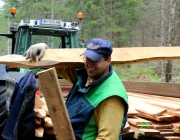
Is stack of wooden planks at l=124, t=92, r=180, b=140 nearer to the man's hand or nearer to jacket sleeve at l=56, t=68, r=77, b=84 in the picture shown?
jacket sleeve at l=56, t=68, r=77, b=84

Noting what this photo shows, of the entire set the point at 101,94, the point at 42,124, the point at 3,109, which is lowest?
the point at 3,109

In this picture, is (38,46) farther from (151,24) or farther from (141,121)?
(151,24)

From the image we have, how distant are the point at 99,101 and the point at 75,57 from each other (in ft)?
2.53

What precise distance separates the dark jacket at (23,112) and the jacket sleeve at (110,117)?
4.06 ft

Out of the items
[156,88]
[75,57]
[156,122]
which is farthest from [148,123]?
[156,88]

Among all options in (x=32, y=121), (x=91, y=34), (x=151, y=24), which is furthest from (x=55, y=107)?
(x=151, y=24)

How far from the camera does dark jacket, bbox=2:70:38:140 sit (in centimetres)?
315

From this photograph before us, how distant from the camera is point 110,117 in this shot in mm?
2082

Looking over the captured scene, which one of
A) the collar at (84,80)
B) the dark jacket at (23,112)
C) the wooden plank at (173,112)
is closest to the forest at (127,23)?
the wooden plank at (173,112)

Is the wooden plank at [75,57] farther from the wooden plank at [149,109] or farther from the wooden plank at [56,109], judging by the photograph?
the wooden plank at [149,109]

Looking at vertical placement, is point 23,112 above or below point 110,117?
below

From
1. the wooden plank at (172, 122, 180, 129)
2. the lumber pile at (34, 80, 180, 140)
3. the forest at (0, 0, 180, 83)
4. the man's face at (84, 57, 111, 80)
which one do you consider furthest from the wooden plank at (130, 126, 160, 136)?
the forest at (0, 0, 180, 83)

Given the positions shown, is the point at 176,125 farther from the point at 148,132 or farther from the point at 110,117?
the point at 110,117

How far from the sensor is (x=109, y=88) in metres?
2.22
